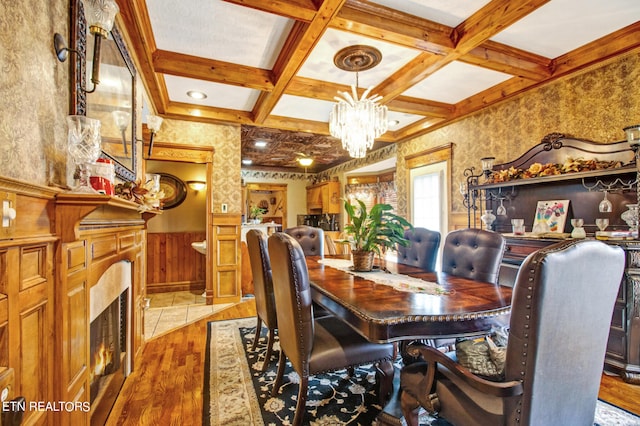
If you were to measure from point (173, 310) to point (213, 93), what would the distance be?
2.80 m

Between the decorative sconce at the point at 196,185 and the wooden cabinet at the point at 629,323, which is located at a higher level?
the decorative sconce at the point at 196,185

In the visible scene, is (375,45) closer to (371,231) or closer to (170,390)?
(371,231)

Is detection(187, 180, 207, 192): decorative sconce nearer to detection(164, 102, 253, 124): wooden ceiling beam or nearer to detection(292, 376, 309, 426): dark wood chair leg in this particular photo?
detection(164, 102, 253, 124): wooden ceiling beam

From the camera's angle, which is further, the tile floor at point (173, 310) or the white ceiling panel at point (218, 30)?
the tile floor at point (173, 310)

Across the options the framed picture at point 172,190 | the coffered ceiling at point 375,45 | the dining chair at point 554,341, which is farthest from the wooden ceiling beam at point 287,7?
the framed picture at point 172,190

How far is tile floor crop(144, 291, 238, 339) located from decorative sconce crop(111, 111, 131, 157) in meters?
1.95

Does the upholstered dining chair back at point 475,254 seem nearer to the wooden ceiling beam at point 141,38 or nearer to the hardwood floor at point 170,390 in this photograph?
the hardwood floor at point 170,390

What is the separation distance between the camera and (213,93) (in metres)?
3.59

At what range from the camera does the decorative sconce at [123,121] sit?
6.42 ft

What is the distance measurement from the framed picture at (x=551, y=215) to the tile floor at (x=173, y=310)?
383cm

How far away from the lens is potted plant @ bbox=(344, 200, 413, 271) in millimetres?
2088

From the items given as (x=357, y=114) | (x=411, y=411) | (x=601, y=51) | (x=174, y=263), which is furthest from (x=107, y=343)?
(x=601, y=51)

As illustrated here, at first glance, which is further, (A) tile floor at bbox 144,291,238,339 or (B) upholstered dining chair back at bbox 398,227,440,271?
(A) tile floor at bbox 144,291,238,339

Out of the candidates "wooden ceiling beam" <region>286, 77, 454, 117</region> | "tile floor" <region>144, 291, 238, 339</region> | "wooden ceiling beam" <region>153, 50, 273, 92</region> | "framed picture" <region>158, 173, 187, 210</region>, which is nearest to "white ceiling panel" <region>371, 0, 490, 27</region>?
"wooden ceiling beam" <region>286, 77, 454, 117</region>
